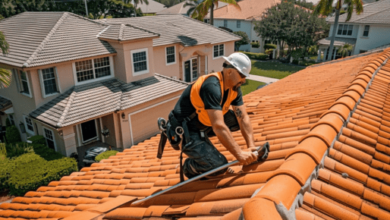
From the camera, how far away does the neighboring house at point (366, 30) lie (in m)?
33.2

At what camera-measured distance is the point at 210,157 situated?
4145mm

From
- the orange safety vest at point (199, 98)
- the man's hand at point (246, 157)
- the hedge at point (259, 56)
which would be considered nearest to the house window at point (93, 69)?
the orange safety vest at point (199, 98)

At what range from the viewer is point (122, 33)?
18672mm

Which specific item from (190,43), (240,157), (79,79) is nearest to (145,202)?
(240,157)

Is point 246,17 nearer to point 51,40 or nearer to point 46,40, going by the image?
point 51,40

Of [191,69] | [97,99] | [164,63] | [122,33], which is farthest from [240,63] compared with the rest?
[191,69]

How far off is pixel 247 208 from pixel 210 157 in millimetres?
1778

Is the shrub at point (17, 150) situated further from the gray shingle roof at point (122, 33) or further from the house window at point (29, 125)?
the gray shingle roof at point (122, 33)

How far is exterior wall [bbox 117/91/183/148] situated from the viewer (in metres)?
18.1

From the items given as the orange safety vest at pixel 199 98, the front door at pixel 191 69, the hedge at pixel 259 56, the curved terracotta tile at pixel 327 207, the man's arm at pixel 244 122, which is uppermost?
the orange safety vest at pixel 199 98

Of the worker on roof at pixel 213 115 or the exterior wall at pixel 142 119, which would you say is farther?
the exterior wall at pixel 142 119

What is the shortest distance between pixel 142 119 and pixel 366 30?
102 feet

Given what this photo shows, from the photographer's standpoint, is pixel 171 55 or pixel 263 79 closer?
pixel 171 55

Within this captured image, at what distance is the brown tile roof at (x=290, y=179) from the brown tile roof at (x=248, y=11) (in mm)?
44181
